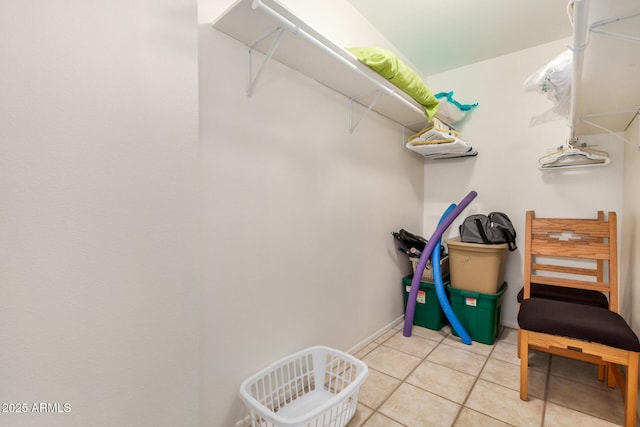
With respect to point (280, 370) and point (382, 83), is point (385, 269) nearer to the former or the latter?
point (280, 370)

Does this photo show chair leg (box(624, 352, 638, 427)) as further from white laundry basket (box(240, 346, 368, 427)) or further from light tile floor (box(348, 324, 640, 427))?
white laundry basket (box(240, 346, 368, 427))

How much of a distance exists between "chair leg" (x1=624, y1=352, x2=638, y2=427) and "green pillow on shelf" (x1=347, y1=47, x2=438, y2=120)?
178 centimetres

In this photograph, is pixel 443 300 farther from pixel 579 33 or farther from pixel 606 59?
pixel 579 33

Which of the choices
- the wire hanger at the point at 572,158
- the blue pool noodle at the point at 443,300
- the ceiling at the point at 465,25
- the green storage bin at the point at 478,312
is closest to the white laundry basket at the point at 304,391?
the blue pool noodle at the point at 443,300

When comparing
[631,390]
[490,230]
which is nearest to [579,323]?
[631,390]

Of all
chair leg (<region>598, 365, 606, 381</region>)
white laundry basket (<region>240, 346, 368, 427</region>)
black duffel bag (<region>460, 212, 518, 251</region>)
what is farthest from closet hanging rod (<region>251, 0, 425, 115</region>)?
chair leg (<region>598, 365, 606, 381</region>)

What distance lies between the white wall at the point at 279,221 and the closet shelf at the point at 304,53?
62mm

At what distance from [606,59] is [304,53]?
1.21 metres

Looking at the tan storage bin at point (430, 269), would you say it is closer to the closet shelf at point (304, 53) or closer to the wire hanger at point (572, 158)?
the wire hanger at point (572, 158)

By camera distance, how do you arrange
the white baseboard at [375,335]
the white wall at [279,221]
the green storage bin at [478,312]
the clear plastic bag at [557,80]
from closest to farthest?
1. the white wall at [279,221]
2. the clear plastic bag at [557,80]
3. the white baseboard at [375,335]
4. the green storage bin at [478,312]

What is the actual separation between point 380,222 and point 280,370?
4.40 ft

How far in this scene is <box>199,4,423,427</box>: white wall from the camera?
1.24 m

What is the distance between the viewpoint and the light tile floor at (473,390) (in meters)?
1.42

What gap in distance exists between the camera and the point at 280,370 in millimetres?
1531
